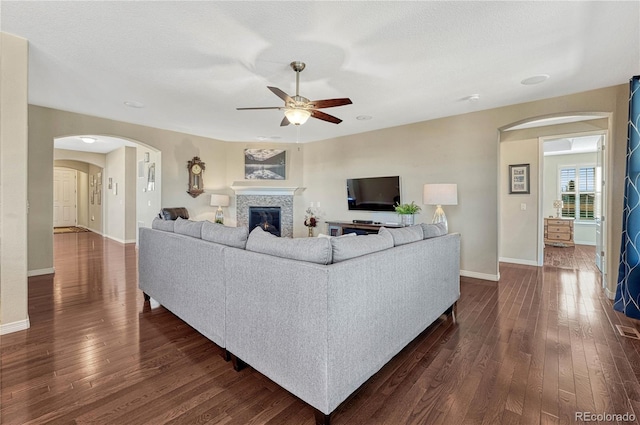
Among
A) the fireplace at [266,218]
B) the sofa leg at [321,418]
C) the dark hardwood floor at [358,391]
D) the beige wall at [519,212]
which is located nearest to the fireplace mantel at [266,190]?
the fireplace at [266,218]

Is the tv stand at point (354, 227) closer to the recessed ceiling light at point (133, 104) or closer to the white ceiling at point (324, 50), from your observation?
the white ceiling at point (324, 50)

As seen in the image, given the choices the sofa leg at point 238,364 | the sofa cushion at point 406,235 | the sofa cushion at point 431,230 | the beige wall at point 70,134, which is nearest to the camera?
the sofa leg at point 238,364

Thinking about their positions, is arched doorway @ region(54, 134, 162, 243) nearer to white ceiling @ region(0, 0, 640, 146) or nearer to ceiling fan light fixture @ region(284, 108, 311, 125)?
white ceiling @ region(0, 0, 640, 146)

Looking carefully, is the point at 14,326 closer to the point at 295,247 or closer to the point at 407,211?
the point at 295,247

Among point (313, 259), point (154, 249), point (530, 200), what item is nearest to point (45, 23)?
point (154, 249)

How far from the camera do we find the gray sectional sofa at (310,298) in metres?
1.49

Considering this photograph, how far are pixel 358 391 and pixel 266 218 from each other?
559cm

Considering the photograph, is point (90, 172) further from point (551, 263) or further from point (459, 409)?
point (551, 263)

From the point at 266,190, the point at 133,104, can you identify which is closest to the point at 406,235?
the point at 133,104

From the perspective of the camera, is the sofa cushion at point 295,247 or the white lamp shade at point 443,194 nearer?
the sofa cushion at point 295,247

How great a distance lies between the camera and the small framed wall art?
538 centimetres

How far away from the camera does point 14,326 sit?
8.25 feet

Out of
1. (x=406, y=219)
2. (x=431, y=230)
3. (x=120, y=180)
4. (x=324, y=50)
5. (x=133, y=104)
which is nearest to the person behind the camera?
(x=324, y=50)

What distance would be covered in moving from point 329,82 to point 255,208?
4.27 metres
